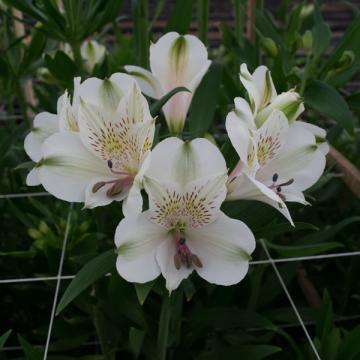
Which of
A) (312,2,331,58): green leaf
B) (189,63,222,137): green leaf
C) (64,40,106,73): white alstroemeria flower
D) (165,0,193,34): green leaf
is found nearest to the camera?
(189,63,222,137): green leaf

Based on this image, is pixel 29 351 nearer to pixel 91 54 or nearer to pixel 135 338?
pixel 135 338

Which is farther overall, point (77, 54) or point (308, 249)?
point (77, 54)

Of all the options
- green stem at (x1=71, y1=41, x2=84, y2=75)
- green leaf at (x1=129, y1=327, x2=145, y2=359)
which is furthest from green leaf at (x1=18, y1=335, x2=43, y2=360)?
green stem at (x1=71, y1=41, x2=84, y2=75)

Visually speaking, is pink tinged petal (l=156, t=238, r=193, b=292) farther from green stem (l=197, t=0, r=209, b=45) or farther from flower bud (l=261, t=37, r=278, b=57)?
green stem (l=197, t=0, r=209, b=45)

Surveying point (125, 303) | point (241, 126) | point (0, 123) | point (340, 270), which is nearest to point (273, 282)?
point (340, 270)

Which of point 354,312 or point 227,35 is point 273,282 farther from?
point 227,35

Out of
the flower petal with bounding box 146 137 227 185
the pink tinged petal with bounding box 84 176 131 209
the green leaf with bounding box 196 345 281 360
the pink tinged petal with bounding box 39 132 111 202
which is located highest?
the flower petal with bounding box 146 137 227 185

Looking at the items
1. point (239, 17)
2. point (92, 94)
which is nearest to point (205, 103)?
point (92, 94)

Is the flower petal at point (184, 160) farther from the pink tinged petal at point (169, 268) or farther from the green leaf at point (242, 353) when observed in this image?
the green leaf at point (242, 353)
